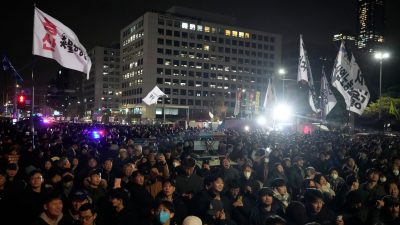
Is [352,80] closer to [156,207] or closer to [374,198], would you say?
[374,198]

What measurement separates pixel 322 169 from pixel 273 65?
107 meters

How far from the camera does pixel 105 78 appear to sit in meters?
132

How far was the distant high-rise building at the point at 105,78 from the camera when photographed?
13000 cm

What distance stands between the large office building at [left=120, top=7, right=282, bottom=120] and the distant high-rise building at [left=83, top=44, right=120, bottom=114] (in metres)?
18.6

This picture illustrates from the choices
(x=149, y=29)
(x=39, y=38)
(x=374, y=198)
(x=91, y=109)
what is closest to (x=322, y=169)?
(x=374, y=198)

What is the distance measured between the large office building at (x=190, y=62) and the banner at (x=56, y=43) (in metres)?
78.8

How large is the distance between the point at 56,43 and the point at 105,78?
123579mm

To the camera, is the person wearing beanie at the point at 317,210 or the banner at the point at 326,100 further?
the banner at the point at 326,100

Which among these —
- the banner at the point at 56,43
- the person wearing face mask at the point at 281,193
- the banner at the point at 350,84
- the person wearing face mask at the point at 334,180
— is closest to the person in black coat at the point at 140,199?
the person wearing face mask at the point at 281,193

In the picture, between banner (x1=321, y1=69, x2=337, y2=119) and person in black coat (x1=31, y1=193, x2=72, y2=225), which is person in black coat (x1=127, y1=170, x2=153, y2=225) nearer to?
person in black coat (x1=31, y1=193, x2=72, y2=225)

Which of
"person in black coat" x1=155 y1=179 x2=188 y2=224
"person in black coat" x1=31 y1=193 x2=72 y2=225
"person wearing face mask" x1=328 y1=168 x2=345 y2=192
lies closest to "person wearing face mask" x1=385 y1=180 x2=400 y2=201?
"person wearing face mask" x1=328 y1=168 x2=345 y2=192

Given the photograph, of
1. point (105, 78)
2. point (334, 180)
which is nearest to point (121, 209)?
point (334, 180)

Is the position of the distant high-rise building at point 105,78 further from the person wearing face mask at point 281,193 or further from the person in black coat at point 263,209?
the person in black coat at point 263,209

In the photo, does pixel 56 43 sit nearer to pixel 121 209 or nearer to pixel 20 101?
pixel 20 101
